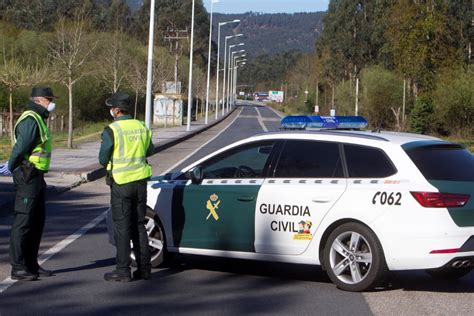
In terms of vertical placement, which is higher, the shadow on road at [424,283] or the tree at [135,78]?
the tree at [135,78]

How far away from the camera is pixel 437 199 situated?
774cm

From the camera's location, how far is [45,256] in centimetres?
998

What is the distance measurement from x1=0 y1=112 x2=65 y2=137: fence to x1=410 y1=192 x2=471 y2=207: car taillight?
105 ft

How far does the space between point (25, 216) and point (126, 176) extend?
1050 millimetres

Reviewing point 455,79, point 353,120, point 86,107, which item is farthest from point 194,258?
point 86,107

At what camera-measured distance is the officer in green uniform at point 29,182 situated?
27.3 feet

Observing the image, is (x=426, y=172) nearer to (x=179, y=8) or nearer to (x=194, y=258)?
(x=194, y=258)

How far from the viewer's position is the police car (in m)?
7.79

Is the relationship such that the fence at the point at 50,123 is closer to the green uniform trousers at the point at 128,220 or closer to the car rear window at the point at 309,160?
the green uniform trousers at the point at 128,220

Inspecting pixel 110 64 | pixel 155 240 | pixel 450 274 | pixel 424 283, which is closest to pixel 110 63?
pixel 110 64

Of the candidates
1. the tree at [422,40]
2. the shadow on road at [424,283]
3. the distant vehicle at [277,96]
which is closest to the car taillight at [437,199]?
the shadow on road at [424,283]

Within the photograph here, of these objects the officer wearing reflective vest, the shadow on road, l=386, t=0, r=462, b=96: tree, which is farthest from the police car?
l=386, t=0, r=462, b=96: tree

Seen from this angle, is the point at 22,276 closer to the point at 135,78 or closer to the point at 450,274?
the point at 450,274

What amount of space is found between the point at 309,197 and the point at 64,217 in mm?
6317
